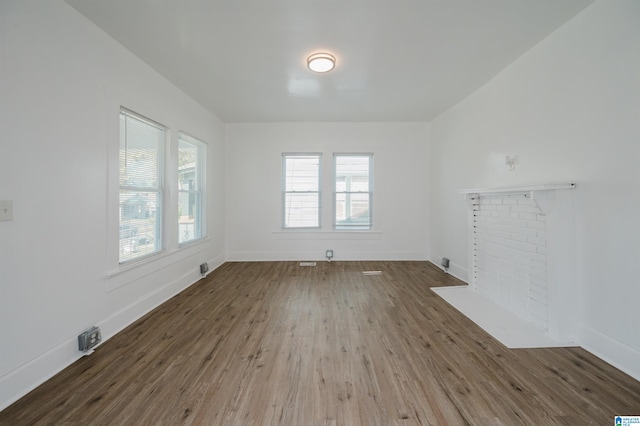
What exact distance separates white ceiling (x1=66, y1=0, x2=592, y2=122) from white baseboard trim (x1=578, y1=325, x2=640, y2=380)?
8.50 ft

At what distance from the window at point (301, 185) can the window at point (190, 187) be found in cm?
154

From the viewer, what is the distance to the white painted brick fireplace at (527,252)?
7.02 feet

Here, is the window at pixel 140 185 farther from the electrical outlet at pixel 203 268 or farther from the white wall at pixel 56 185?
the electrical outlet at pixel 203 268

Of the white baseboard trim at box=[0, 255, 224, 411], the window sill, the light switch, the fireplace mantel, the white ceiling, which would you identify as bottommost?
the white baseboard trim at box=[0, 255, 224, 411]

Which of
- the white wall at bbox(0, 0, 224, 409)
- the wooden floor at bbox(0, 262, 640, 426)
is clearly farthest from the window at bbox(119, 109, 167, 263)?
the wooden floor at bbox(0, 262, 640, 426)

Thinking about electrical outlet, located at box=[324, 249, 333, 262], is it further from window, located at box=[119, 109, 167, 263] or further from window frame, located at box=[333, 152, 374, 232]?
window, located at box=[119, 109, 167, 263]

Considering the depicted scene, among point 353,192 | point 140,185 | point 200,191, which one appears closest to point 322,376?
point 140,185

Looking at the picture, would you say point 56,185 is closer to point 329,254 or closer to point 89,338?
point 89,338

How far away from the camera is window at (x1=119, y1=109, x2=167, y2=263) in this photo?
2.50 metres

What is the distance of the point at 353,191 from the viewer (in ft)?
16.6

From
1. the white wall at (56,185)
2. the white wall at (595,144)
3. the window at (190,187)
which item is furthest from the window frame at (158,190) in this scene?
the white wall at (595,144)

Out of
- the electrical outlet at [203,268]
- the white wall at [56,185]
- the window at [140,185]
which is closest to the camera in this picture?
the white wall at [56,185]

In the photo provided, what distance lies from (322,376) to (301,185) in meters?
3.75

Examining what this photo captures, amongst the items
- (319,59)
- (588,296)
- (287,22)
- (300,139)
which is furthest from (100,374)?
(300,139)
